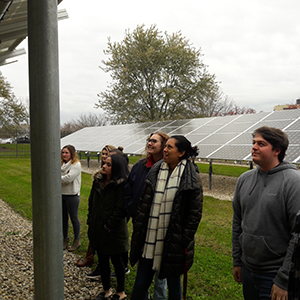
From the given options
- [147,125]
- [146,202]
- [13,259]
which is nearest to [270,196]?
[146,202]

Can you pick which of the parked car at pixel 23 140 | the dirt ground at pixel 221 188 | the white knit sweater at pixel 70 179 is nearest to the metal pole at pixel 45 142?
the white knit sweater at pixel 70 179

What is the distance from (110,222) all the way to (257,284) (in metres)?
1.82

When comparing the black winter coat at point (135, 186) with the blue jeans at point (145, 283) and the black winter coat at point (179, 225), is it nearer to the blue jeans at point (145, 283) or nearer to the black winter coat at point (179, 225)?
the black winter coat at point (179, 225)

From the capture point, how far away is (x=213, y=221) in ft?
23.2

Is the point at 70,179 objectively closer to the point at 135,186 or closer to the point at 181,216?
the point at 135,186

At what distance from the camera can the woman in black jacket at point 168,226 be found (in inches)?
106

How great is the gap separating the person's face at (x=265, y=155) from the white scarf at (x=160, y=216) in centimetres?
81

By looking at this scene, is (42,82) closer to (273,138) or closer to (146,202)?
(146,202)

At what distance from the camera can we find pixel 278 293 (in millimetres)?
1991

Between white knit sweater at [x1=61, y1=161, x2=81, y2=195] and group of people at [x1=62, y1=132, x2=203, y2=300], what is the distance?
150 centimetres

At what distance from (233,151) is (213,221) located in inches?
161

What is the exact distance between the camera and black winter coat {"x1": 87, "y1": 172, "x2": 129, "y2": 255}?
3482mm

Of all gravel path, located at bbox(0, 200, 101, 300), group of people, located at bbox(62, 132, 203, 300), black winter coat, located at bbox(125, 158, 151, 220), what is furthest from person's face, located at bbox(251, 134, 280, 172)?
gravel path, located at bbox(0, 200, 101, 300)

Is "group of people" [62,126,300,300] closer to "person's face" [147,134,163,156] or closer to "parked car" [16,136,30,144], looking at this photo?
"person's face" [147,134,163,156]
